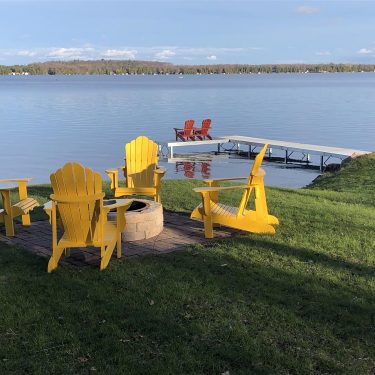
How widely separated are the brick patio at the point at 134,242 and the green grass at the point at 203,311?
22 cm

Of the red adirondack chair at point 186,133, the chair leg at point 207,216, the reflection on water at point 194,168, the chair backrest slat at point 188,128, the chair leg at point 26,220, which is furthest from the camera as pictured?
the chair backrest slat at point 188,128

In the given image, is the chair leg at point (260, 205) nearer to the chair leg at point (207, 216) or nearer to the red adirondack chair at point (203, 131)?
the chair leg at point (207, 216)

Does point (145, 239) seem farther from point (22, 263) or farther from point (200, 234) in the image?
point (22, 263)

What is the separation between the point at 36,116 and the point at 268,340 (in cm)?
4220

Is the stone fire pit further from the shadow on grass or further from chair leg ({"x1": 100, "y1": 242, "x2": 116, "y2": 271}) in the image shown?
chair leg ({"x1": 100, "y1": 242, "x2": 116, "y2": 271})

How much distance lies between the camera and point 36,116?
43094mm

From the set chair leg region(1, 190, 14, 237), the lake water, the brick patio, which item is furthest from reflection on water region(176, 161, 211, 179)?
chair leg region(1, 190, 14, 237)

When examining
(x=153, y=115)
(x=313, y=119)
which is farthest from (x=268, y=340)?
(x=153, y=115)

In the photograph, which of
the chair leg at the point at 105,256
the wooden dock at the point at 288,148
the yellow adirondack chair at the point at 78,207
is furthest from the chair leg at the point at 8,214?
the wooden dock at the point at 288,148

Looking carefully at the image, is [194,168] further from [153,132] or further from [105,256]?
[105,256]

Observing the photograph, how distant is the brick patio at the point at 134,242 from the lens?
17.6ft

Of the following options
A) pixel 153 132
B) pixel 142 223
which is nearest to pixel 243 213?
pixel 142 223

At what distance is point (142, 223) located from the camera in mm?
5859

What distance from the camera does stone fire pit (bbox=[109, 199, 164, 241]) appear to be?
5820 millimetres
